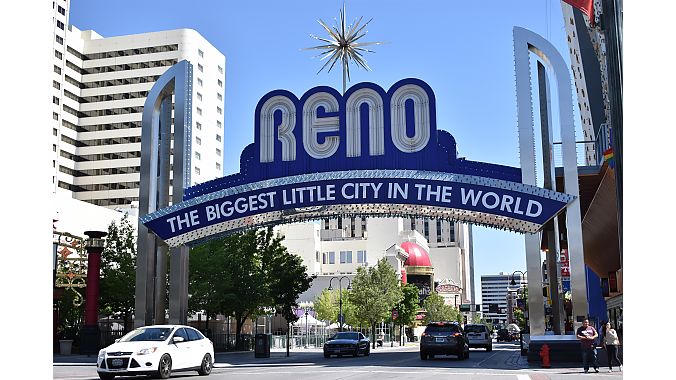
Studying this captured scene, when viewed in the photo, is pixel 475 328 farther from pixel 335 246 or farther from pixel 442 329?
pixel 335 246

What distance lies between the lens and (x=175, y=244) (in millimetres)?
26750

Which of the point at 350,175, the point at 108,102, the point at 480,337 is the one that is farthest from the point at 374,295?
the point at 108,102

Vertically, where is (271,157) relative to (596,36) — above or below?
below

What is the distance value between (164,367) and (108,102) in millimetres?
106618

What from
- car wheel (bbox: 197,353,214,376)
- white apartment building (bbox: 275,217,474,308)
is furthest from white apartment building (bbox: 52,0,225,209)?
car wheel (bbox: 197,353,214,376)

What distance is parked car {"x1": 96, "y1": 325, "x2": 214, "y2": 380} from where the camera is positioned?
18750 mm

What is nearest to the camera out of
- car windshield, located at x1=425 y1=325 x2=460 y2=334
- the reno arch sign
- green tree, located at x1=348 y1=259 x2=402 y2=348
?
the reno arch sign

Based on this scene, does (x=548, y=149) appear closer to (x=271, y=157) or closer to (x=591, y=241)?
(x=271, y=157)

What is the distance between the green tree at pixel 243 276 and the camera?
42281mm

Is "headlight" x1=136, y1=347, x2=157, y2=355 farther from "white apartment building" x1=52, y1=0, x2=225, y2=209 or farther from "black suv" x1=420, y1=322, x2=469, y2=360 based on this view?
"white apartment building" x1=52, y1=0, x2=225, y2=209

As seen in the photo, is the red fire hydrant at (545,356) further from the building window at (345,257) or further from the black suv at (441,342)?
the building window at (345,257)

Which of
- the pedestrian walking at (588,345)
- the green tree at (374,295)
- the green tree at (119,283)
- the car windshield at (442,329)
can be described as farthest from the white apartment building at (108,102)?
the pedestrian walking at (588,345)
